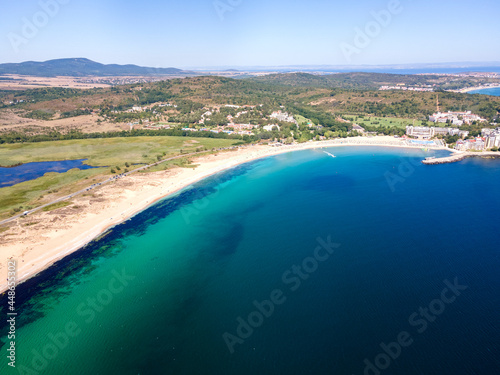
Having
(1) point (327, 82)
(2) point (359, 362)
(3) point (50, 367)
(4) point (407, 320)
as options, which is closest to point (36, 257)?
(3) point (50, 367)

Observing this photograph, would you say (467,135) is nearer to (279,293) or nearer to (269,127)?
(269,127)

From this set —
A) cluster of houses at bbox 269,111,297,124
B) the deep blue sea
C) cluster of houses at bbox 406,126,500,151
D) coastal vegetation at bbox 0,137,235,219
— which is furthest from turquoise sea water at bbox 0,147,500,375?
cluster of houses at bbox 269,111,297,124

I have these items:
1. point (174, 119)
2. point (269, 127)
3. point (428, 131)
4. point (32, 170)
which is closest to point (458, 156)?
point (428, 131)

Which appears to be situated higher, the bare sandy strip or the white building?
the white building

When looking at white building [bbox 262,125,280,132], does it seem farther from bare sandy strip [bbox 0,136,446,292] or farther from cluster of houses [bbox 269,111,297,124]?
bare sandy strip [bbox 0,136,446,292]

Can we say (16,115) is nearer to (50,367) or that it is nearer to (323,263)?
(50,367)

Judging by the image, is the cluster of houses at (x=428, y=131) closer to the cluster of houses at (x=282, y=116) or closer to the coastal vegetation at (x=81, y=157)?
the cluster of houses at (x=282, y=116)

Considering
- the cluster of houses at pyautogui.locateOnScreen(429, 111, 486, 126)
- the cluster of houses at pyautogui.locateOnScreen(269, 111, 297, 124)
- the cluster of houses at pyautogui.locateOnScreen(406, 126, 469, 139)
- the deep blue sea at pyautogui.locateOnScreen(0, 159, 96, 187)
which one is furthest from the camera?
the cluster of houses at pyautogui.locateOnScreen(269, 111, 297, 124)
